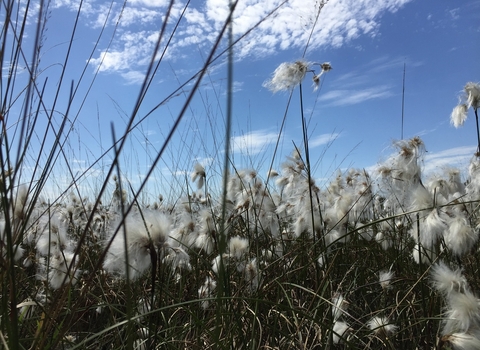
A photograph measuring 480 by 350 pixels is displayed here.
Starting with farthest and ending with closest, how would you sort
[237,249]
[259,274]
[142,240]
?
[237,249] < [259,274] < [142,240]

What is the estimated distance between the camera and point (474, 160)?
2699 millimetres

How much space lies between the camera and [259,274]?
6.75 feet

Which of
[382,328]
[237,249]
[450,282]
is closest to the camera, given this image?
[450,282]

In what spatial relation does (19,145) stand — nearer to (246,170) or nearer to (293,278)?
(293,278)

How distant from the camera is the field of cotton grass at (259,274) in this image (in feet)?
4.02

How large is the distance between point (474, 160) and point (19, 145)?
275cm

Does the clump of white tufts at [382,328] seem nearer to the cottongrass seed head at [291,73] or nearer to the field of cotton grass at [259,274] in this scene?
the field of cotton grass at [259,274]

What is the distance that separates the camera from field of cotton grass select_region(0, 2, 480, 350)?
1225mm

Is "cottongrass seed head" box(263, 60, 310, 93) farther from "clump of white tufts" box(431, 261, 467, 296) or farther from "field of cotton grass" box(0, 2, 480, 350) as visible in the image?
"clump of white tufts" box(431, 261, 467, 296)

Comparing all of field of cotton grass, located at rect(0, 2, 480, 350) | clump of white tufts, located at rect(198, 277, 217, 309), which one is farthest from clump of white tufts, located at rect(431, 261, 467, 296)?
clump of white tufts, located at rect(198, 277, 217, 309)

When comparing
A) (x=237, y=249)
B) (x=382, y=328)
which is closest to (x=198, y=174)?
(x=237, y=249)

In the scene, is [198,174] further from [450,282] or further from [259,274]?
[450,282]

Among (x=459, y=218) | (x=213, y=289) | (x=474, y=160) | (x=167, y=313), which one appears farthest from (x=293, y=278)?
(x=474, y=160)

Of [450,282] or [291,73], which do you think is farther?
[291,73]
